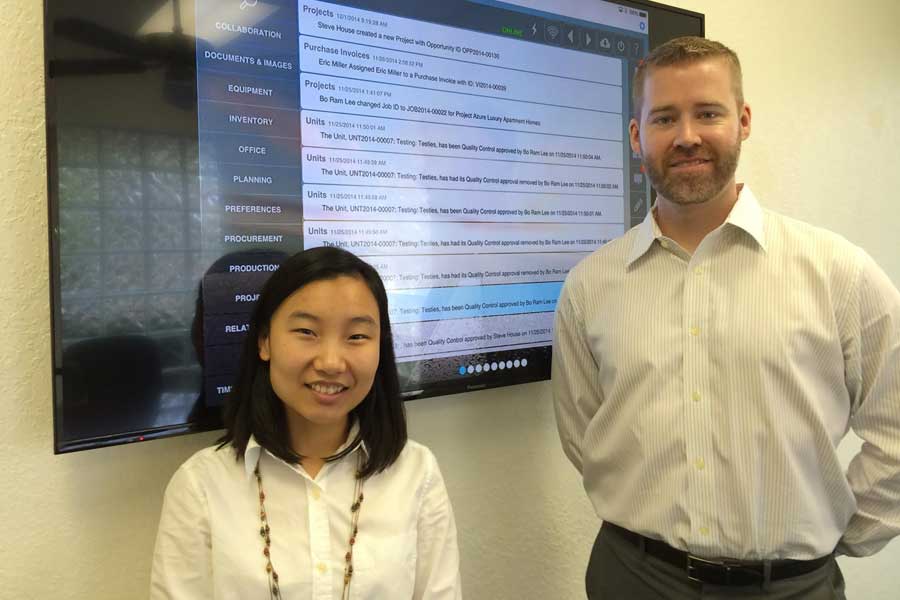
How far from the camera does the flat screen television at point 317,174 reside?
3.75 feet

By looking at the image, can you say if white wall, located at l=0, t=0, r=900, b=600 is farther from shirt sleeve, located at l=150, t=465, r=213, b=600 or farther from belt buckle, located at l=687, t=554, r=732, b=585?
belt buckle, located at l=687, t=554, r=732, b=585

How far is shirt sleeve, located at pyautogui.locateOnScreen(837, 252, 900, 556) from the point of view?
134cm

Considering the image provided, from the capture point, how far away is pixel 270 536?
112 centimetres

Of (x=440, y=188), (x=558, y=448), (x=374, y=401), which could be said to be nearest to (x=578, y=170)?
(x=440, y=188)

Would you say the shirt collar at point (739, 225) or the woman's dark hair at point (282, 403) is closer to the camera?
the woman's dark hair at point (282, 403)

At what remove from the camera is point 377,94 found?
4.80 ft

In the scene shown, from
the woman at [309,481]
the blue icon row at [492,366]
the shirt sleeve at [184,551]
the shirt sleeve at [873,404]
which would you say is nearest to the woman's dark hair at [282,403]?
the woman at [309,481]

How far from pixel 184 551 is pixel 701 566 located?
98 cm

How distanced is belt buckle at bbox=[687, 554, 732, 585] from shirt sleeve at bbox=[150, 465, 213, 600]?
92cm

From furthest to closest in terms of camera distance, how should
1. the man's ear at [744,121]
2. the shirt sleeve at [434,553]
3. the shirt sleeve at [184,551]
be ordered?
the man's ear at [744,121], the shirt sleeve at [434,553], the shirt sleeve at [184,551]

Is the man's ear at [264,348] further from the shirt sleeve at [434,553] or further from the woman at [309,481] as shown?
the shirt sleeve at [434,553]

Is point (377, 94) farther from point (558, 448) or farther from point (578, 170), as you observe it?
point (558, 448)

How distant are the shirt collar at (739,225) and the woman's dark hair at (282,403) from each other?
638 mm

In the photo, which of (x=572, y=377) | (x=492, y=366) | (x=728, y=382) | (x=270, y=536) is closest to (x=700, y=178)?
(x=728, y=382)
